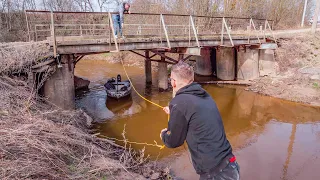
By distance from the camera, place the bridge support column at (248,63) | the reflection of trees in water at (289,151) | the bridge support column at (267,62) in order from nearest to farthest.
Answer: the reflection of trees in water at (289,151), the bridge support column at (267,62), the bridge support column at (248,63)

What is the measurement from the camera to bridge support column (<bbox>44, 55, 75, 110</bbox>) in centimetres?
866

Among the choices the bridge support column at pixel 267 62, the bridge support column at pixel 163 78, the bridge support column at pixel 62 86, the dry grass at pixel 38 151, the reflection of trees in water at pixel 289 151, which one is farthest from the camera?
→ the bridge support column at pixel 267 62

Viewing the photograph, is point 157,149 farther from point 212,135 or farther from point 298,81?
point 298,81

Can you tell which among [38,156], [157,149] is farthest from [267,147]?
[38,156]

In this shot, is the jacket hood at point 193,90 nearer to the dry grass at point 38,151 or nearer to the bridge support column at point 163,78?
the dry grass at point 38,151

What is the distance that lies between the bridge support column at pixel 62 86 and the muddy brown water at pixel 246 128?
1.62 m

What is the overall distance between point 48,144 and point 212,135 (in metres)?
2.79

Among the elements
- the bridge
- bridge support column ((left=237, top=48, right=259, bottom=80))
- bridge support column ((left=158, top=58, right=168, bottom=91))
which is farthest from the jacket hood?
bridge support column ((left=237, top=48, right=259, bottom=80))

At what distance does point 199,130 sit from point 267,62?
16.4m

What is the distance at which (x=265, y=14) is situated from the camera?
28422 millimetres

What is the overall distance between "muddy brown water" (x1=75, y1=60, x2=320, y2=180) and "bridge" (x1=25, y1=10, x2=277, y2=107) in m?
2.09

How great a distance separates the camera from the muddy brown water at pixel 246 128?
264 inches

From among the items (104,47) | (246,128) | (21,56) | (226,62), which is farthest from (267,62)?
(21,56)

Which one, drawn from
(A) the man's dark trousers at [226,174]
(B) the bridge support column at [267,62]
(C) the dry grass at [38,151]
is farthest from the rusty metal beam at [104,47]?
(A) the man's dark trousers at [226,174]
